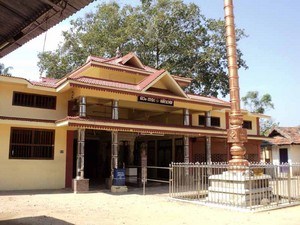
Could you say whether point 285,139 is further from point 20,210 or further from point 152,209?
point 20,210

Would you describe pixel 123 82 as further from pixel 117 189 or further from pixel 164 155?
pixel 164 155

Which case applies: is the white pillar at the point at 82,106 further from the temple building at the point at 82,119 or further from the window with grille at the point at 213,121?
the window with grille at the point at 213,121

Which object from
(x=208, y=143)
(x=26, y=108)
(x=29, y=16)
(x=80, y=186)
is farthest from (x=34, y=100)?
(x=29, y=16)

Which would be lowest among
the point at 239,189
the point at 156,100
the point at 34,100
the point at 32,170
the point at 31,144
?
the point at 239,189

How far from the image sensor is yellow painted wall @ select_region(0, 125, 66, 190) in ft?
47.7

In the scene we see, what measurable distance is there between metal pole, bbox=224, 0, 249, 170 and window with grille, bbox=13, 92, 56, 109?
363 inches

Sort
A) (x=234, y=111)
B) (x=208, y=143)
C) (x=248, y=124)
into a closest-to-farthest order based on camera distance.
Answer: (x=234, y=111), (x=208, y=143), (x=248, y=124)

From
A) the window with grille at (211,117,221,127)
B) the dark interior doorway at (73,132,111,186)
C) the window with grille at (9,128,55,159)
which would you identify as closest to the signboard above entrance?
the window with grille at (9,128,55,159)

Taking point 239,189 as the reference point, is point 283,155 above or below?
above

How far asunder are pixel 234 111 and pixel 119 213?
6.40m

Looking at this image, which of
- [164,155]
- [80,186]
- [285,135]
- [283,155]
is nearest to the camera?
[80,186]

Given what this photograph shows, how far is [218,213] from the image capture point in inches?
376

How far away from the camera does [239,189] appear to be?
11.0 meters

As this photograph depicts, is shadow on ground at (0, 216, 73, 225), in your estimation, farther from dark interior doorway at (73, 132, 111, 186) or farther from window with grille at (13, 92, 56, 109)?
dark interior doorway at (73, 132, 111, 186)
